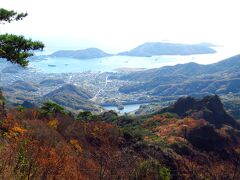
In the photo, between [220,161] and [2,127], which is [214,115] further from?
[2,127]

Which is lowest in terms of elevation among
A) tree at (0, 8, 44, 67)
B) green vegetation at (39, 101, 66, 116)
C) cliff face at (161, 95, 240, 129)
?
cliff face at (161, 95, 240, 129)

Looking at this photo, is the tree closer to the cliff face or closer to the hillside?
the hillside

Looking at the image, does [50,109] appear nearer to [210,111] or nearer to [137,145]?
[137,145]

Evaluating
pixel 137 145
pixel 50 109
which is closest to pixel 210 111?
pixel 50 109

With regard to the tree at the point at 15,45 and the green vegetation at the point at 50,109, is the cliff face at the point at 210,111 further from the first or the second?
the tree at the point at 15,45

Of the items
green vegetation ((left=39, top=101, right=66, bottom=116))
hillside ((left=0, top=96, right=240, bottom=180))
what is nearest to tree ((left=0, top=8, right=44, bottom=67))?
hillside ((left=0, top=96, right=240, bottom=180))

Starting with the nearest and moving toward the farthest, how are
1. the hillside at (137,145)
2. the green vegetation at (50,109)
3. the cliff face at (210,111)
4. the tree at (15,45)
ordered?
1. the tree at (15,45)
2. the hillside at (137,145)
3. the green vegetation at (50,109)
4. the cliff face at (210,111)

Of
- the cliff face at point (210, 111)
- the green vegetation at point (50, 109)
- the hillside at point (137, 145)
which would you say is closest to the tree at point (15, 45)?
the hillside at point (137, 145)

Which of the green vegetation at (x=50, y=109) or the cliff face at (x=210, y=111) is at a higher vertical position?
the green vegetation at (x=50, y=109)
